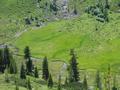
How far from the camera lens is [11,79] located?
199 meters

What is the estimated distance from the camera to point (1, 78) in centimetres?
19638

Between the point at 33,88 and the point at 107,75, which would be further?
the point at 33,88

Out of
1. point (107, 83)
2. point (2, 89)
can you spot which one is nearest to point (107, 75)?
point (107, 83)

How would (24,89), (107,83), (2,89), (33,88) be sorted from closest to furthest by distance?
(107,83), (2,89), (24,89), (33,88)

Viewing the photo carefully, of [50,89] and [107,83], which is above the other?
[107,83]

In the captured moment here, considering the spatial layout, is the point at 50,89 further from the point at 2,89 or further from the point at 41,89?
the point at 2,89

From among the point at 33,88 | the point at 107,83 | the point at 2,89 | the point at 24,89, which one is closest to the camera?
the point at 107,83

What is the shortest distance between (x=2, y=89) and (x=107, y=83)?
11126 cm

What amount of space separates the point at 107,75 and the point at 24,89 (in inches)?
4722

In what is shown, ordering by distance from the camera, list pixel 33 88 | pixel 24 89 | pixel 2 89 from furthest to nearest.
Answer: pixel 33 88 → pixel 24 89 → pixel 2 89

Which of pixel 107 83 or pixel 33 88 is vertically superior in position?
pixel 107 83

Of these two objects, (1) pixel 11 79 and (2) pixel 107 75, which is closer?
(2) pixel 107 75

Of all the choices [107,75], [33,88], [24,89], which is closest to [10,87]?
[24,89]

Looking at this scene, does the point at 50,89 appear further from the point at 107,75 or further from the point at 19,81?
the point at 107,75
